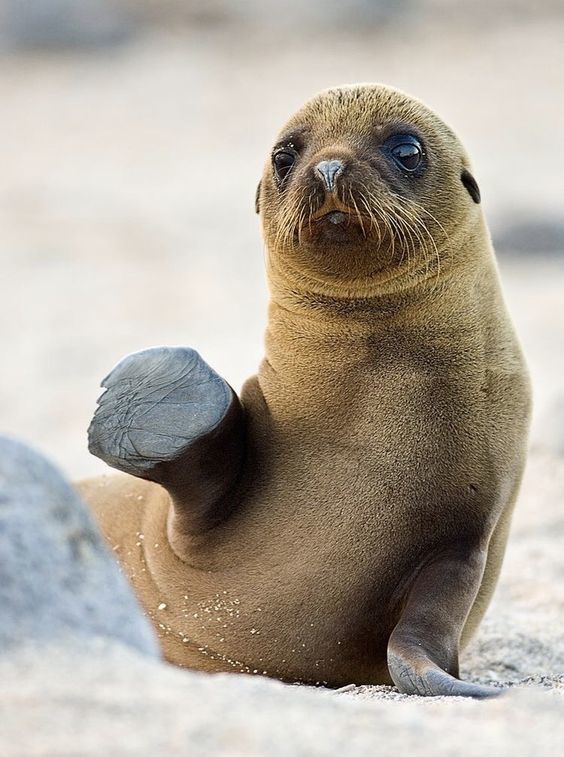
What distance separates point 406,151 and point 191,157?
13411 millimetres

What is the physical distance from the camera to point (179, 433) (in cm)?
416

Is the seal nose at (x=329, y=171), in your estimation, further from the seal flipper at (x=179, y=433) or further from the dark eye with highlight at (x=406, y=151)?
the seal flipper at (x=179, y=433)

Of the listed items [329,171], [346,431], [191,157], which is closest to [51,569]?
[346,431]

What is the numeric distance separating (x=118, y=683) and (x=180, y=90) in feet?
60.6

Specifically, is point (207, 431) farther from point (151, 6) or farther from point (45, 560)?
point (151, 6)

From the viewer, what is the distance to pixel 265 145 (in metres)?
17.4

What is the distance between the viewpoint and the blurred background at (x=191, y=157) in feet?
34.7

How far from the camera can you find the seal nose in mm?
3969

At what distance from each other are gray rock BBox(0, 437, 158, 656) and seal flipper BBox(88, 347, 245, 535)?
1.35 metres

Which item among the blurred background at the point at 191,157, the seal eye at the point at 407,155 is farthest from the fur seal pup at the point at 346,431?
the blurred background at the point at 191,157

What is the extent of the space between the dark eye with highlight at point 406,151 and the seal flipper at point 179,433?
874mm

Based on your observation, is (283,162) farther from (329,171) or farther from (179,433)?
(179,433)

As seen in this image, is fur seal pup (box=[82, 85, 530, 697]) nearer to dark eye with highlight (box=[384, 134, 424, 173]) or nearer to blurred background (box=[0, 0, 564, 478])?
dark eye with highlight (box=[384, 134, 424, 173])

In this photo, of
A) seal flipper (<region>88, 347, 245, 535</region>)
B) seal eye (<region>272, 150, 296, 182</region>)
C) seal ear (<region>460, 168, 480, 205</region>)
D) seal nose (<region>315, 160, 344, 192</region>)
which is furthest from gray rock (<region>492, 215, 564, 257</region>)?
seal nose (<region>315, 160, 344, 192</region>)
